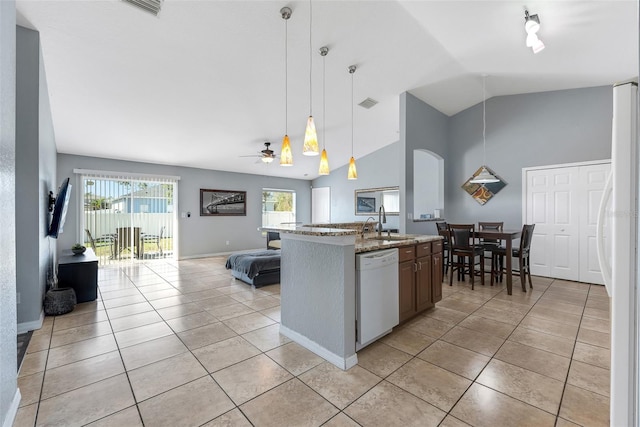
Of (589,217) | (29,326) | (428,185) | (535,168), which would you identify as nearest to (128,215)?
(29,326)

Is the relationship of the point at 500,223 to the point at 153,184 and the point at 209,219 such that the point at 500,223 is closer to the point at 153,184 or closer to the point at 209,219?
the point at 209,219

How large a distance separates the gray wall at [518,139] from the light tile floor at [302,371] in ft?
8.34

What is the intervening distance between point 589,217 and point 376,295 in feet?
15.1

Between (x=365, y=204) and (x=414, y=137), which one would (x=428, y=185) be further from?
(x=365, y=204)

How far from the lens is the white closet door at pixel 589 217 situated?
4543mm

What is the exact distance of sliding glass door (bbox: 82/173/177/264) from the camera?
606 centimetres

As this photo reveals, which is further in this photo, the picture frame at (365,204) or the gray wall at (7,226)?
the picture frame at (365,204)

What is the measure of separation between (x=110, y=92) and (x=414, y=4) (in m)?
3.91

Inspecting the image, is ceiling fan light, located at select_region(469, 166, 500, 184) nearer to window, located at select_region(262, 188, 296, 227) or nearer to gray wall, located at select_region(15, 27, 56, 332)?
window, located at select_region(262, 188, 296, 227)

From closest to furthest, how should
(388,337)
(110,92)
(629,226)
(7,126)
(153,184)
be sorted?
(629,226), (7,126), (388,337), (110,92), (153,184)

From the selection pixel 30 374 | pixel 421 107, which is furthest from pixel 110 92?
pixel 421 107

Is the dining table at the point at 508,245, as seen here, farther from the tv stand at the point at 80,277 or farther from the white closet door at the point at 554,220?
the tv stand at the point at 80,277

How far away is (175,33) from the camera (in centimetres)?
286

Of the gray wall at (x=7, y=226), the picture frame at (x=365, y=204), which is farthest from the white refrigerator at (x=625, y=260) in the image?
the picture frame at (x=365, y=204)
